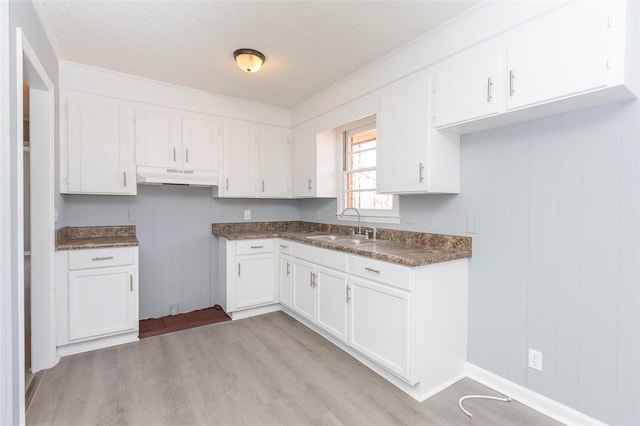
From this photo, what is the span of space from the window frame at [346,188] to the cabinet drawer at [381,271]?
0.70 meters

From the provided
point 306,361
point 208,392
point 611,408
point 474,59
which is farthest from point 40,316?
point 611,408

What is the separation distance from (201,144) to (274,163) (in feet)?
2.99

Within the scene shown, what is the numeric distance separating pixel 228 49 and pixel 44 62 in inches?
49.6

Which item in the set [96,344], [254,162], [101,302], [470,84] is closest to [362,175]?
[254,162]

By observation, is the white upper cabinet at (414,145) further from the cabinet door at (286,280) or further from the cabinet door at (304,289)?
the cabinet door at (286,280)

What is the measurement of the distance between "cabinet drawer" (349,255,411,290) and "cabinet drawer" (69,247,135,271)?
1971mm

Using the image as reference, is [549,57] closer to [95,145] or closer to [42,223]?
[42,223]

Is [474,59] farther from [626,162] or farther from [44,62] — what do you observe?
[44,62]

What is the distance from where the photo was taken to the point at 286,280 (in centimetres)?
338

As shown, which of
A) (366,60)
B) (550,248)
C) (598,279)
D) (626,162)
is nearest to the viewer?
(626,162)

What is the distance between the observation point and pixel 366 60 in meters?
2.65

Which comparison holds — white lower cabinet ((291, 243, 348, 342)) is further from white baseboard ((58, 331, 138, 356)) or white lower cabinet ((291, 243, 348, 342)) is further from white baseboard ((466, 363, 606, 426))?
white baseboard ((58, 331, 138, 356))

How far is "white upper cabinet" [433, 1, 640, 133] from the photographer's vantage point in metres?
1.41

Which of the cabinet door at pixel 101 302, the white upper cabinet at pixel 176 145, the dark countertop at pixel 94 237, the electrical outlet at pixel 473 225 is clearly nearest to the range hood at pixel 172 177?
the white upper cabinet at pixel 176 145
